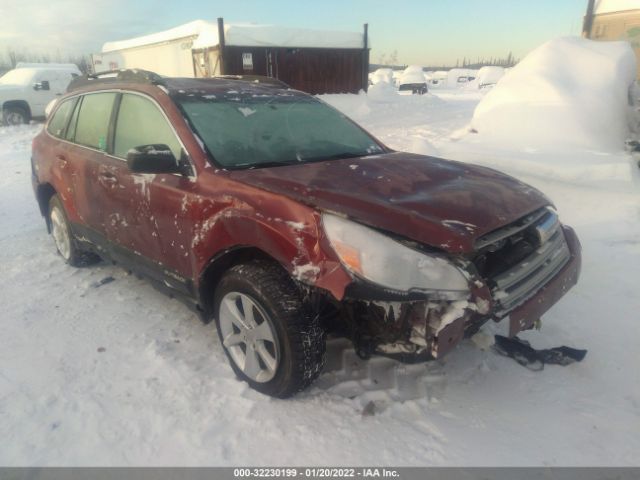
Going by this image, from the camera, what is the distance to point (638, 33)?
990 centimetres

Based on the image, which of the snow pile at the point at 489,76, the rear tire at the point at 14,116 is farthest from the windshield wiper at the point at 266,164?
the snow pile at the point at 489,76

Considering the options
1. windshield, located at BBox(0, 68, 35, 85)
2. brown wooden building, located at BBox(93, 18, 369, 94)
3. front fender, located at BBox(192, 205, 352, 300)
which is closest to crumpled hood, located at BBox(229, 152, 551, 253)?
front fender, located at BBox(192, 205, 352, 300)

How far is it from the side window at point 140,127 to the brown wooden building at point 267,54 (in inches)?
546

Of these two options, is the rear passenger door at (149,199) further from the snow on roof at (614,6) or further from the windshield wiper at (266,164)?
the snow on roof at (614,6)

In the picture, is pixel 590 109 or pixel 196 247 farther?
pixel 590 109

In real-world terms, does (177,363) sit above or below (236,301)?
below

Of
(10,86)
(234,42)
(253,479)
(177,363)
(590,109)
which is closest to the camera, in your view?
(253,479)

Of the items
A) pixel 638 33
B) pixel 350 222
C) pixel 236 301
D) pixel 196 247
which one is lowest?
pixel 236 301

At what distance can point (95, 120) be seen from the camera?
3.64 m

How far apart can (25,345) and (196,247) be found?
1.47 meters

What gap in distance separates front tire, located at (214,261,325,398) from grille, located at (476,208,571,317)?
89 centimetres

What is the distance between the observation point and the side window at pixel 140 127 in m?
2.85

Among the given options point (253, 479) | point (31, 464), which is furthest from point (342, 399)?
point (31, 464)

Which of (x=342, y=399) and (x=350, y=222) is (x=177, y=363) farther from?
(x=350, y=222)
